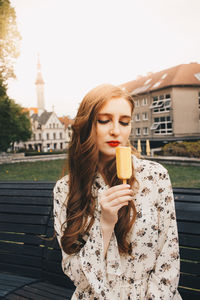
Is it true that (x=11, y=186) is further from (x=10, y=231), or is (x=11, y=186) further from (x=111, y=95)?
(x=111, y=95)

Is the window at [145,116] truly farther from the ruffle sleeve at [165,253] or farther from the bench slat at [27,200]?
the ruffle sleeve at [165,253]

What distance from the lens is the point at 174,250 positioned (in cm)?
167

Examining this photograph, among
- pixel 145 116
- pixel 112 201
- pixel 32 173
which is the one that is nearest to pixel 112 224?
pixel 112 201

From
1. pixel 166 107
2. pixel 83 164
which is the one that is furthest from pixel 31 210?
pixel 166 107

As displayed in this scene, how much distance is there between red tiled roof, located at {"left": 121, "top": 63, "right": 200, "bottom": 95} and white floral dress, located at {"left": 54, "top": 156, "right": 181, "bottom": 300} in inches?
1511

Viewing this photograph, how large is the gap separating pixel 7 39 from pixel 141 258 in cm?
1870

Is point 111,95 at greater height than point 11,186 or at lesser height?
greater

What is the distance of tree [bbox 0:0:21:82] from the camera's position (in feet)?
54.0

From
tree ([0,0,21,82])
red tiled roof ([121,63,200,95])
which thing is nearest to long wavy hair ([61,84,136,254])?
tree ([0,0,21,82])

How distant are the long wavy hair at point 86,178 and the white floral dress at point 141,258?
2.2 inches

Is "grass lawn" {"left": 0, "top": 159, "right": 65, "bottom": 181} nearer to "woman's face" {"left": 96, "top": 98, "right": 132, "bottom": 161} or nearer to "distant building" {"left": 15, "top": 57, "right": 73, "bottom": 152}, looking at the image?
"woman's face" {"left": 96, "top": 98, "right": 132, "bottom": 161}

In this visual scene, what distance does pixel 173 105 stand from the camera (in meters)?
40.9

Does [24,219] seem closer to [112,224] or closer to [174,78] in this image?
[112,224]

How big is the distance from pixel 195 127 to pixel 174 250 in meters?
42.8
